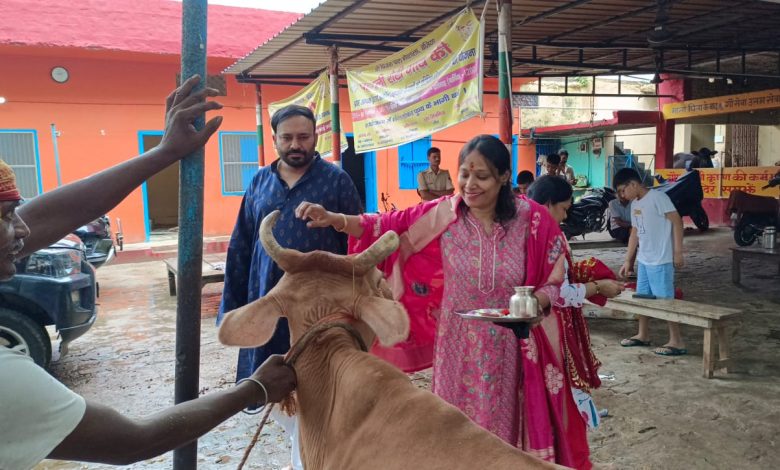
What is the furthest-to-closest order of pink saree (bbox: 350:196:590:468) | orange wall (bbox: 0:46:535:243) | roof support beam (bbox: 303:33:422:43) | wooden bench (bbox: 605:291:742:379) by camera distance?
1. orange wall (bbox: 0:46:535:243)
2. roof support beam (bbox: 303:33:422:43)
3. wooden bench (bbox: 605:291:742:379)
4. pink saree (bbox: 350:196:590:468)

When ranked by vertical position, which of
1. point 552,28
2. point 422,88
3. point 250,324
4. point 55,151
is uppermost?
point 552,28

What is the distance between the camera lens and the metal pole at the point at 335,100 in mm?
7254

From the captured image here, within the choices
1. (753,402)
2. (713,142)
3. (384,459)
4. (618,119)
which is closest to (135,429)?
(384,459)

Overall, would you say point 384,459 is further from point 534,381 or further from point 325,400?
point 534,381

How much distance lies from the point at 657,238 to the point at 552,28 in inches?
144

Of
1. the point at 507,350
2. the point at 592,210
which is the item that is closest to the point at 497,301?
the point at 507,350

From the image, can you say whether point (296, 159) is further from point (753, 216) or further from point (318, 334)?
point (753, 216)

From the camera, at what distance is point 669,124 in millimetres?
15016

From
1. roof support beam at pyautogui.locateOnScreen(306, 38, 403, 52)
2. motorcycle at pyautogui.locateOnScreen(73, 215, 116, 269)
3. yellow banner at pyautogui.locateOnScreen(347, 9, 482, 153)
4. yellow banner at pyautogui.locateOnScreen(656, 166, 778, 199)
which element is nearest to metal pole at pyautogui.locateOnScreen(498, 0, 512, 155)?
yellow banner at pyautogui.locateOnScreen(347, 9, 482, 153)

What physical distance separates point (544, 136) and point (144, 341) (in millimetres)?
15486

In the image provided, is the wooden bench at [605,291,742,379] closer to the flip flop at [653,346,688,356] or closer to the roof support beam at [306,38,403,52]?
the flip flop at [653,346,688,356]

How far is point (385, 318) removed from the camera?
6.11 feet

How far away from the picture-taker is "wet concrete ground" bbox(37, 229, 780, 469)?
3586mm

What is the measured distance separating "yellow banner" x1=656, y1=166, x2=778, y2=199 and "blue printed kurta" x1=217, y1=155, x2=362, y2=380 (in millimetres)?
12714
